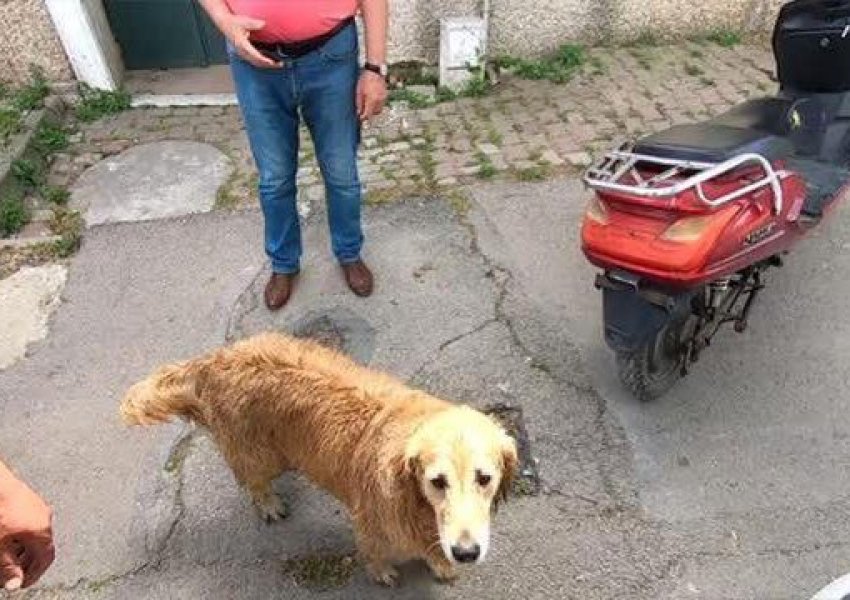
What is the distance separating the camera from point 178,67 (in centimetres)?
622

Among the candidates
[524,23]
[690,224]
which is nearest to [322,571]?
[690,224]

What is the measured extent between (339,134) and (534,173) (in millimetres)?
1759

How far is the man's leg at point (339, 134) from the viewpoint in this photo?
3301mm

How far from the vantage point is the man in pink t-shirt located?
3090 millimetres

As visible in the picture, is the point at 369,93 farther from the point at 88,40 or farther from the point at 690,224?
the point at 88,40

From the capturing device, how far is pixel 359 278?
4059 millimetres

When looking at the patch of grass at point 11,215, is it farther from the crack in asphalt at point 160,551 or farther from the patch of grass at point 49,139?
the crack in asphalt at point 160,551

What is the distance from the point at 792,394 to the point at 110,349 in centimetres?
333

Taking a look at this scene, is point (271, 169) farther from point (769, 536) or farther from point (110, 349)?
point (769, 536)

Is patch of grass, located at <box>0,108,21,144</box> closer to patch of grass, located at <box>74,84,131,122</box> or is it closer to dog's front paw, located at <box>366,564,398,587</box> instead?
patch of grass, located at <box>74,84,131,122</box>

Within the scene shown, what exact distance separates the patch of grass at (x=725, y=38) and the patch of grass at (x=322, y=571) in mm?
5316

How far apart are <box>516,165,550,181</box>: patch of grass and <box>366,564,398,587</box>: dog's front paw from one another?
285 centimetres

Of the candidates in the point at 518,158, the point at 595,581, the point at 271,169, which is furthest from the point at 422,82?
the point at 595,581

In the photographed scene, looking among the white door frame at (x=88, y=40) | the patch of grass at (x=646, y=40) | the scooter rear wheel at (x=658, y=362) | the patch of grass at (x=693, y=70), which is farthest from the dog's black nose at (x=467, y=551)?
the patch of grass at (x=646, y=40)
